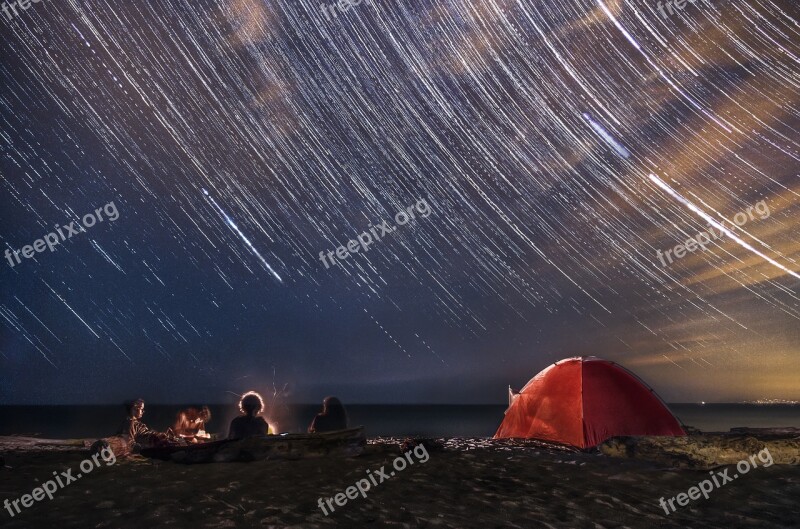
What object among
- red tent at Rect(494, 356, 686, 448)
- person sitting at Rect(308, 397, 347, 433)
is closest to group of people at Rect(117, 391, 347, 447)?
person sitting at Rect(308, 397, 347, 433)

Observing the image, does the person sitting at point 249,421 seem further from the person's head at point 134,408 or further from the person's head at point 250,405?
the person's head at point 134,408

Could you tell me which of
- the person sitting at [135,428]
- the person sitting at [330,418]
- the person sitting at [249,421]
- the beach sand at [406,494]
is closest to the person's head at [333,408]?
the person sitting at [330,418]

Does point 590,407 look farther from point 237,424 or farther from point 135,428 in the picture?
point 135,428

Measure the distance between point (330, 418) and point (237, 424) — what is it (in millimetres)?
2150

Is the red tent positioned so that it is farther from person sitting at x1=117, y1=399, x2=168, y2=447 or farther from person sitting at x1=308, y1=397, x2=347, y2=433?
person sitting at x1=117, y1=399, x2=168, y2=447

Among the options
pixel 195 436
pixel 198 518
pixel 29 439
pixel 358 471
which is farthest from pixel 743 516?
pixel 29 439

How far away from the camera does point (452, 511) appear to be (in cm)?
659

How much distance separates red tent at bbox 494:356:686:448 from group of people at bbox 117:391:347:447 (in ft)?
20.0

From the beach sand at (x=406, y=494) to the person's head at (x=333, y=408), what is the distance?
8.38 feet

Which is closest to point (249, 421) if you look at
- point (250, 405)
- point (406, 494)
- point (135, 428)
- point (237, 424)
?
point (237, 424)

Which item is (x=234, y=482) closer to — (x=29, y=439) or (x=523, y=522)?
(x=523, y=522)

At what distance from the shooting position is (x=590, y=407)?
14.6 meters

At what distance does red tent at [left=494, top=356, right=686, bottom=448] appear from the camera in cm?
1432

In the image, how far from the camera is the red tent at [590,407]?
14.3 m
